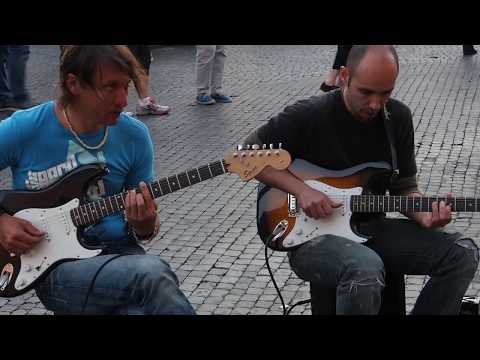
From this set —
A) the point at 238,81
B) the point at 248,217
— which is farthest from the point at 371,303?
the point at 238,81

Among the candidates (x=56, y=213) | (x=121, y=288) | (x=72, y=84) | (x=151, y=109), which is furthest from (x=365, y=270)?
(x=151, y=109)

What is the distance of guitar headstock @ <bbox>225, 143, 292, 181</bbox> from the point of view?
3.47 meters

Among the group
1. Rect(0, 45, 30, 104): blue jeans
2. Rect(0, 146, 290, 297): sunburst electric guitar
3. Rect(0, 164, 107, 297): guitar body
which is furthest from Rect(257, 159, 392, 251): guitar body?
Rect(0, 45, 30, 104): blue jeans

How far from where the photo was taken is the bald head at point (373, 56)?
3.44m

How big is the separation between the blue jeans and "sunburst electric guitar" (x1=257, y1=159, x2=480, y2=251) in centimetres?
583

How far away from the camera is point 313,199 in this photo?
365cm

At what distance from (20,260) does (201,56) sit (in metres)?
6.49

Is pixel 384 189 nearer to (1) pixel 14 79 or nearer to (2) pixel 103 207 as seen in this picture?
(2) pixel 103 207

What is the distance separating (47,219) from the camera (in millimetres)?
3395

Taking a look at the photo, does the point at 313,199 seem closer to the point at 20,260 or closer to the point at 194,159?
the point at 20,260

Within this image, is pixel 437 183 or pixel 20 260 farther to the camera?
pixel 437 183

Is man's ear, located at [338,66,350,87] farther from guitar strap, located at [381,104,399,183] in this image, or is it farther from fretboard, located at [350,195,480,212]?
fretboard, located at [350,195,480,212]

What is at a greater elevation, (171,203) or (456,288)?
(456,288)
